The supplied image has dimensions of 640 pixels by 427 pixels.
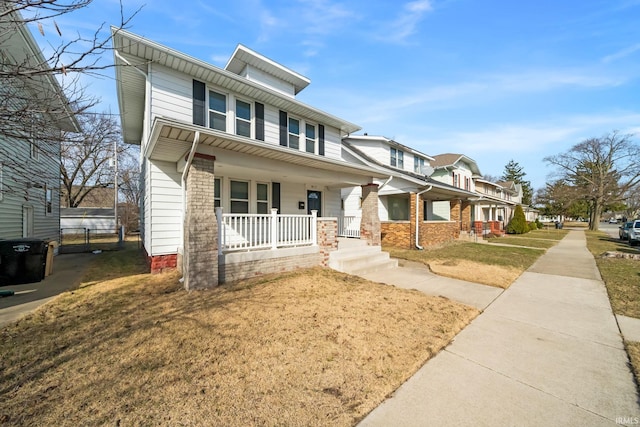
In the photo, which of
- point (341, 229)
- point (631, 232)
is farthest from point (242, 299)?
point (631, 232)

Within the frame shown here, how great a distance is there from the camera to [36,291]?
5898mm

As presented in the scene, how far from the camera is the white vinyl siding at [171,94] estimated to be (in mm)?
7141

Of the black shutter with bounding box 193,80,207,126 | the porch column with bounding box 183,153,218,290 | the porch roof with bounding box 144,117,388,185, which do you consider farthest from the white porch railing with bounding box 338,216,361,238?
the porch column with bounding box 183,153,218,290

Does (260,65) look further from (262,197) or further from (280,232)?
(280,232)

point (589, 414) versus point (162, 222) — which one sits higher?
point (162, 222)

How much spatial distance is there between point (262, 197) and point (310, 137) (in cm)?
357

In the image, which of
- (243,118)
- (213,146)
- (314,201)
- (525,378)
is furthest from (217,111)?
(525,378)

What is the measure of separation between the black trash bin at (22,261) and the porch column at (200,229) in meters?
4.61

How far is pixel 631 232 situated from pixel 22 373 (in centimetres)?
2929

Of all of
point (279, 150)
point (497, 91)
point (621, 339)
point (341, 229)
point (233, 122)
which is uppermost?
point (497, 91)

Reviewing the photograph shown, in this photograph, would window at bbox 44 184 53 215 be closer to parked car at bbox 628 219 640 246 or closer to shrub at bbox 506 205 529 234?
parked car at bbox 628 219 640 246

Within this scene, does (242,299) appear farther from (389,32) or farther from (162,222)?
(389,32)

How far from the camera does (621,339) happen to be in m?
3.75

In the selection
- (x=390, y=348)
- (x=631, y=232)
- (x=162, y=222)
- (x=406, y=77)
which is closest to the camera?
(x=390, y=348)
